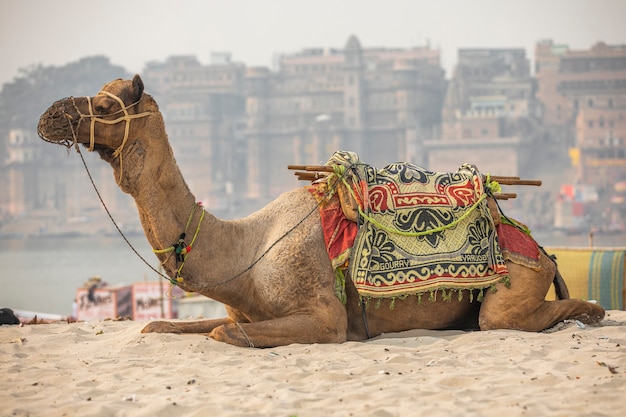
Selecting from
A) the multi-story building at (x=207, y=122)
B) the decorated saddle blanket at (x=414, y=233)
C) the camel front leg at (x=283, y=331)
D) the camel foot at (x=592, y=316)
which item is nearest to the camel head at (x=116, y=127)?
the camel front leg at (x=283, y=331)

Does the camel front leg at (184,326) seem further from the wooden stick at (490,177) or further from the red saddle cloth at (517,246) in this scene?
the red saddle cloth at (517,246)

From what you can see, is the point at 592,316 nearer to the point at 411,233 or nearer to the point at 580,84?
the point at 411,233

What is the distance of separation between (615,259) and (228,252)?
4.57 metres

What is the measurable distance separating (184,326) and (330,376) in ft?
4.64

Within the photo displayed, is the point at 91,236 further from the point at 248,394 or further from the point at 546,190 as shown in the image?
the point at 248,394

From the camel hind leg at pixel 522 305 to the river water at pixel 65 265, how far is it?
1748 inches

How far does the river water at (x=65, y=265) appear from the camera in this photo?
2222 inches

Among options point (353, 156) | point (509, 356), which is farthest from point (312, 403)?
point (353, 156)

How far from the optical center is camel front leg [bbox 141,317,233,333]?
543 centimetres

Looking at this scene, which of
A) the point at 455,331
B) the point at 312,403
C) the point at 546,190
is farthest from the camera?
the point at 546,190

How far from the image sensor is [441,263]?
17.8 feet

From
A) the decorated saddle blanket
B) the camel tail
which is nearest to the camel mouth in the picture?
the decorated saddle blanket

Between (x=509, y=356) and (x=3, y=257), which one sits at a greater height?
(x=509, y=356)

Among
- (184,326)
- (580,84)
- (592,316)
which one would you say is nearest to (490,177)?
(592,316)
